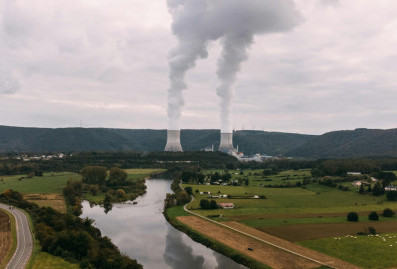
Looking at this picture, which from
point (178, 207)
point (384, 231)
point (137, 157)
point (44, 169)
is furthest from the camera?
point (137, 157)

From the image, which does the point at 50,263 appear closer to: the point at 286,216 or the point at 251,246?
the point at 251,246

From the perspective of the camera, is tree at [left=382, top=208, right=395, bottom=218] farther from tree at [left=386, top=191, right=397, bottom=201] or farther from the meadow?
tree at [left=386, top=191, right=397, bottom=201]

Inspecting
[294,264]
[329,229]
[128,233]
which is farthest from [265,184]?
[294,264]

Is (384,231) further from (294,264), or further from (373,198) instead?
(373,198)

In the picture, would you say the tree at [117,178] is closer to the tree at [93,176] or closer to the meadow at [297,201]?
the tree at [93,176]

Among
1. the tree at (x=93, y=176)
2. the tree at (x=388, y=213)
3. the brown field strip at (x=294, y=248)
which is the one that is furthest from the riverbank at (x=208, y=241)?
the tree at (x=93, y=176)

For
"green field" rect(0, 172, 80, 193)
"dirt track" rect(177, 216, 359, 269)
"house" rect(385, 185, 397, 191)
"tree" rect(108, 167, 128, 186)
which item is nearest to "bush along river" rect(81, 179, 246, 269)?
"dirt track" rect(177, 216, 359, 269)

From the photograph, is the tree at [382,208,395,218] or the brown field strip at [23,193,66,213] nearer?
the tree at [382,208,395,218]

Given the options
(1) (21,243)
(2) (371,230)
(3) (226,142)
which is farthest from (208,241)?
(3) (226,142)
